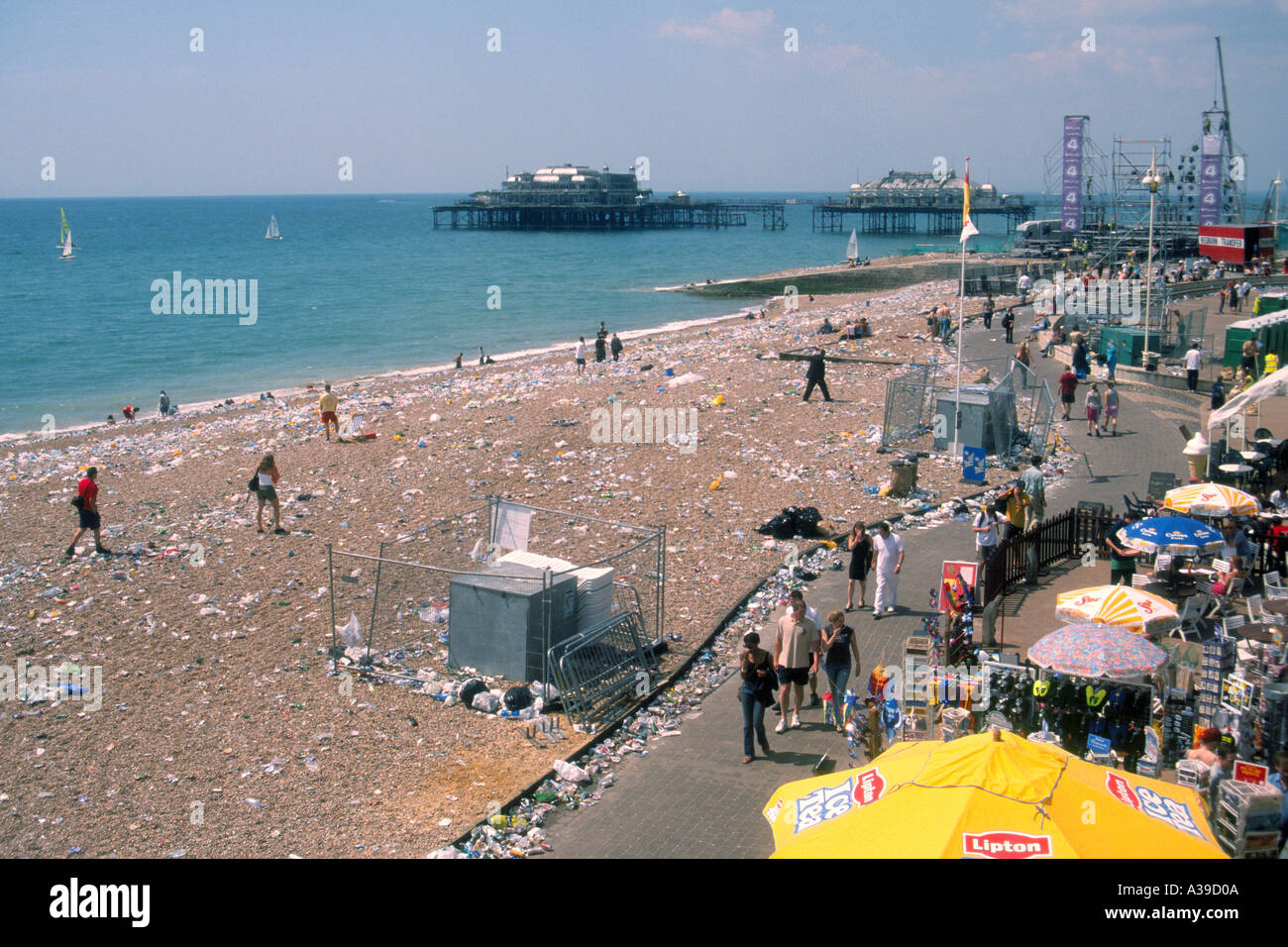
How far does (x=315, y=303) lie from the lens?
64.2 meters

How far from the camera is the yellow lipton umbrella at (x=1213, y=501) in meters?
11.5

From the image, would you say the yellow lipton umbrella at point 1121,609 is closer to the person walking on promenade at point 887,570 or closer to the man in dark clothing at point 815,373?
the person walking on promenade at point 887,570

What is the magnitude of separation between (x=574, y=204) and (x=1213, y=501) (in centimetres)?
12833

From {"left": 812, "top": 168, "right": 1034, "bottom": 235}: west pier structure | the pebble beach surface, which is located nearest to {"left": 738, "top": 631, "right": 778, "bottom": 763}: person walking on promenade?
the pebble beach surface

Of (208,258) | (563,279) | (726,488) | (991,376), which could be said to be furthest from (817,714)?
(208,258)

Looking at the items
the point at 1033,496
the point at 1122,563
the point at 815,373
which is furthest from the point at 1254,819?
the point at 815,373

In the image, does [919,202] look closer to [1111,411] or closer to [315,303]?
[315,303]

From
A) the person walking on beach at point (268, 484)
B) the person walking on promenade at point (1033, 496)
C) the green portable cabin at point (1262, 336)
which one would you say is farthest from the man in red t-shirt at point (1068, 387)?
the person walking on beach at point (268, 484)

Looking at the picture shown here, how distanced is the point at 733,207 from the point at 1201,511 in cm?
15251

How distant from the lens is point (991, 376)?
80.3 feet

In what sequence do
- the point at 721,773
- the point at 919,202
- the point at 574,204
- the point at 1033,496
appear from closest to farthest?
the point at 721,773 < the point at 1033,496 < the point at 919,202 < the point at 574,204

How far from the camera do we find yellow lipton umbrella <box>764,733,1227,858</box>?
15.7 ft

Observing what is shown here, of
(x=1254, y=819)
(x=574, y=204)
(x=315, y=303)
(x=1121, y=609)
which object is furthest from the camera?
(x=574, y=204)
